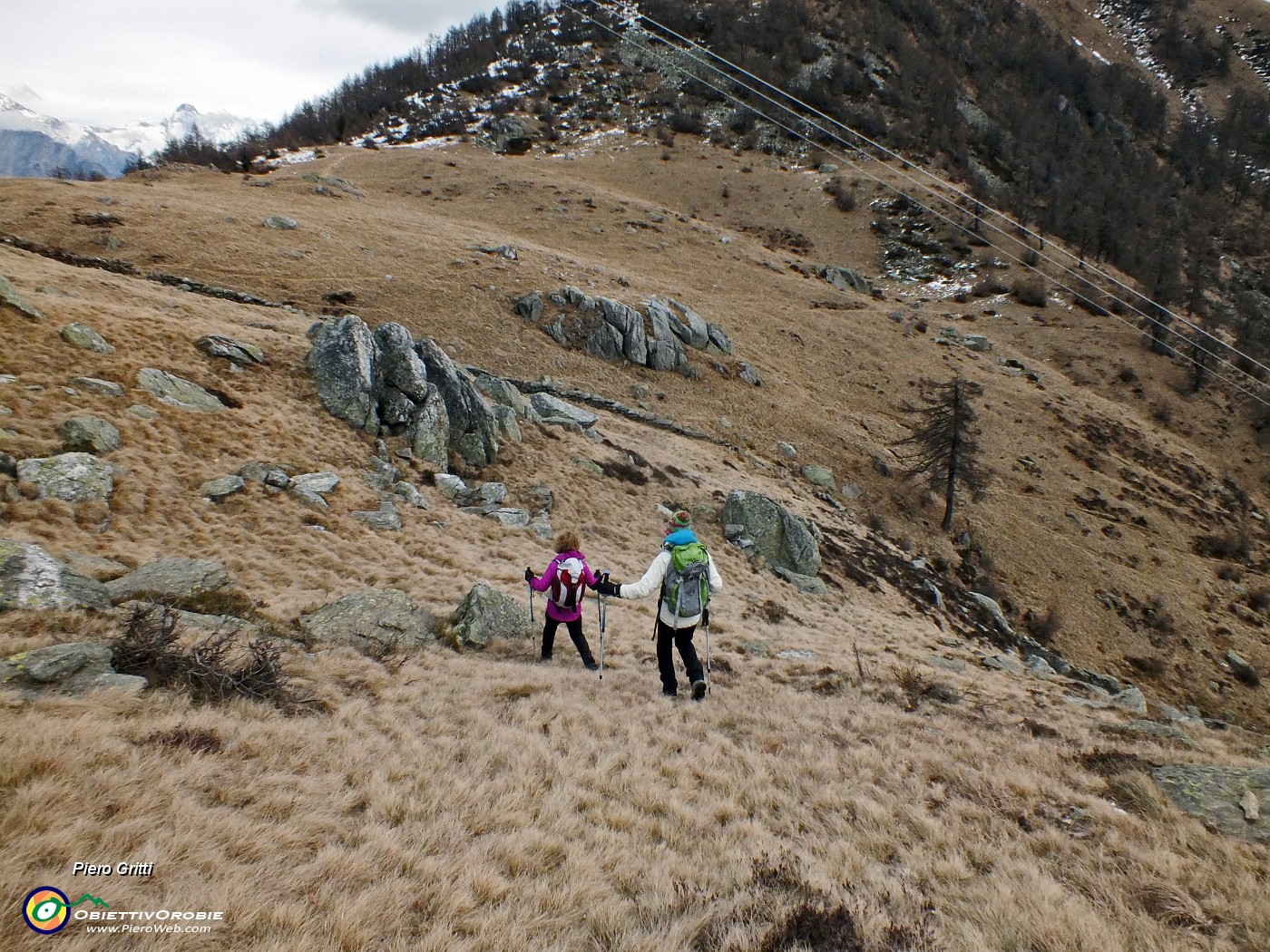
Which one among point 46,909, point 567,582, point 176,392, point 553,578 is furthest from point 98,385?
point 46,909

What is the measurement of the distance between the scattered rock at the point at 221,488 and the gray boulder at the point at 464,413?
738cm

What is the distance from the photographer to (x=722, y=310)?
48.6 m

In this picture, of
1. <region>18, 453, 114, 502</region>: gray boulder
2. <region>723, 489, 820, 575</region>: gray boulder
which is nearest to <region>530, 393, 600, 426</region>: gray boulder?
<region>723, 489, 820, 575</region>: gray boulder

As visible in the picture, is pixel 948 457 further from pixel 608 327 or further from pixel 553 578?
pixel 553 578

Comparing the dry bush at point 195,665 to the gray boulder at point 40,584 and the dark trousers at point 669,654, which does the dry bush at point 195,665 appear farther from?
the dark trousers at point 669,654

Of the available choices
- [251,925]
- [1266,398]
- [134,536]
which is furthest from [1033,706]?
[1266,398]

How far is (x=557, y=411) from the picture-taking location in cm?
2527

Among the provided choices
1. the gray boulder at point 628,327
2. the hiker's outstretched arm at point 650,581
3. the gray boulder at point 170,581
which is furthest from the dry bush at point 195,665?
the gray boulder at point 628,327

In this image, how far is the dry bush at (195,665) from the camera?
571 cm

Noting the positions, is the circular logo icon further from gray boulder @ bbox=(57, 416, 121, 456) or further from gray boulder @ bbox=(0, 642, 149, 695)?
gray boulder @ bbox=(57, 416, 121, 456)

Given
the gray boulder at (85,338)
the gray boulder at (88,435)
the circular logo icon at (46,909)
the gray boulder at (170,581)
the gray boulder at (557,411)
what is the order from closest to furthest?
the circular logo icon at (46,909), the gray boulder at (170,581), the gray boulder at (88,435), the gray boulder at (85,338), the gray boulder at (557,411)

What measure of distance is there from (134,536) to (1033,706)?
17.4 metres

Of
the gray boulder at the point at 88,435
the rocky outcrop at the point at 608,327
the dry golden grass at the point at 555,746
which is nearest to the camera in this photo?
the dry golden grass at the point at 555,746

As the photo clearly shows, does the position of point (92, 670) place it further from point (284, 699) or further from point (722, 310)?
point (722, 310)
